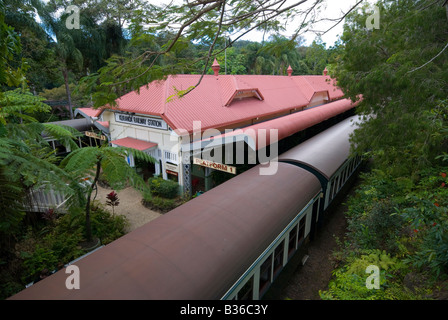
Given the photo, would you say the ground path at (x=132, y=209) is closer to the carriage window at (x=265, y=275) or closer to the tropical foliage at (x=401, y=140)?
the carriage window at (x=265, y=275)

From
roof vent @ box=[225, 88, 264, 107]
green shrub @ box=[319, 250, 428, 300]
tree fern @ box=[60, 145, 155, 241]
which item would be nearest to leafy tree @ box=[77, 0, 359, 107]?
tree fern @ box=[60, 145, 155, 241]

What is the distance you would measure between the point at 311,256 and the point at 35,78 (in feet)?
73.0

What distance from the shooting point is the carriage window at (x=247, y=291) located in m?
4.34

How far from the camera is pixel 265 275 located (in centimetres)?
522

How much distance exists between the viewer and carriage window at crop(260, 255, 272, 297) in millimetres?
4970

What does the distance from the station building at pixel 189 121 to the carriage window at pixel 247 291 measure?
4.52 metres

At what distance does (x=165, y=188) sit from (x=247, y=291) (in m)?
7.37

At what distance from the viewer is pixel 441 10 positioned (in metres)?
6.21

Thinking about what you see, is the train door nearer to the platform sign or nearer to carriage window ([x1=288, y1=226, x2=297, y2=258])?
carriage window ([x1=288, y1=226, x2=297, y2=258])

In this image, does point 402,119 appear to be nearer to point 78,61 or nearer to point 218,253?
point 218,253

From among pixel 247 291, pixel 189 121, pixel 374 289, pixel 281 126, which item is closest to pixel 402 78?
pixel 374 289

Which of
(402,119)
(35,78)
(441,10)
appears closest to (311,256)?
(402,119)

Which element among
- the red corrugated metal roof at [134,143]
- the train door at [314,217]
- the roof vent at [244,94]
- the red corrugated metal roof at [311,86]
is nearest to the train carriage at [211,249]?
the train door at [314,217]

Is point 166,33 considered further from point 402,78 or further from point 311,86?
point 311,86
